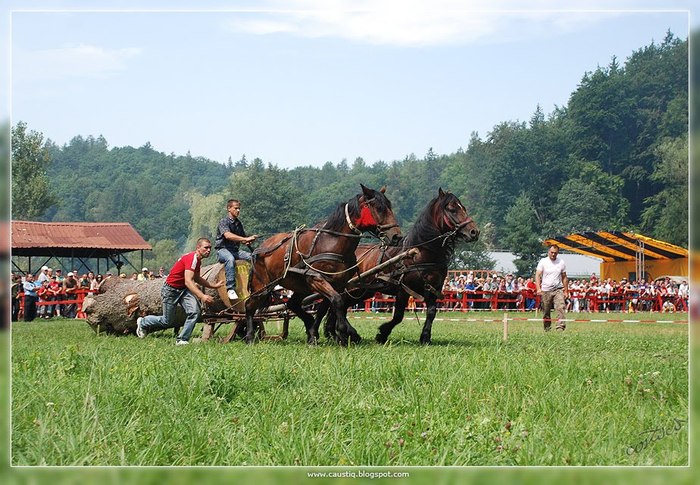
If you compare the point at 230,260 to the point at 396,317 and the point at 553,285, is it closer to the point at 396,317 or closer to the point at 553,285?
the point at 396,317

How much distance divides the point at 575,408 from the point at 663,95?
199cm

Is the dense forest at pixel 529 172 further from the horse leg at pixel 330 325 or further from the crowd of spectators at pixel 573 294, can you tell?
the crowd of spectators at pixel 573 294

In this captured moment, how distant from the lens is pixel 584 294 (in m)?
36.2

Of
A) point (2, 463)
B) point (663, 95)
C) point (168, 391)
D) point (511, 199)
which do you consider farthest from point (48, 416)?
point (511, 199)

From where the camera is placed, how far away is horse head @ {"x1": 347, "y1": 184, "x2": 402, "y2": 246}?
1124 cm

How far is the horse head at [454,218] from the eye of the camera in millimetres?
12137

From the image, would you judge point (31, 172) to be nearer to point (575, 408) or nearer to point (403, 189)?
point (575, 408)

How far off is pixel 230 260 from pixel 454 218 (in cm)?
335

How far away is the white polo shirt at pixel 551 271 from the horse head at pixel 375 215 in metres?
7.01

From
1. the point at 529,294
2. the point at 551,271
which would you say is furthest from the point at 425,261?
the point at 529,294

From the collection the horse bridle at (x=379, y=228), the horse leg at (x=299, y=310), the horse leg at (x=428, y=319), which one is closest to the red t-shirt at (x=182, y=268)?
the horse leg at (x=299, y=310)

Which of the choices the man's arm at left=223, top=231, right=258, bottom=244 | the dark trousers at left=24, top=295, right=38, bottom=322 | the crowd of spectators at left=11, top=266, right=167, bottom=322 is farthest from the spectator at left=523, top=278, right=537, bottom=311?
the man's arm at left=223, top=231, right=258, bottom=244

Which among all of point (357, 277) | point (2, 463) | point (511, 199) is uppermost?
point (511, 199)

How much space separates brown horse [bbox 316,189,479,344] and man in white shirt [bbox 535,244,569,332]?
17.6 ft
